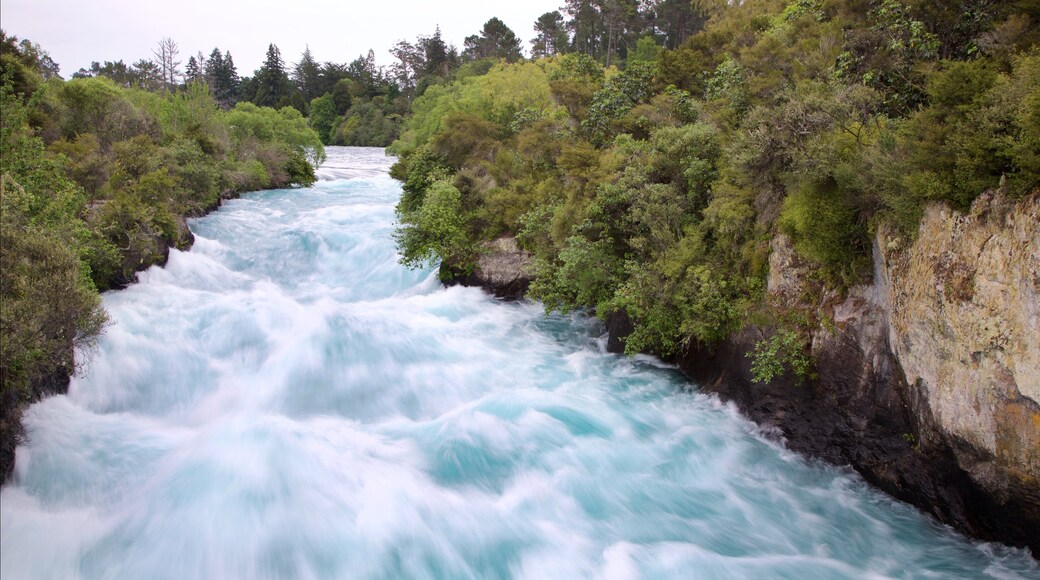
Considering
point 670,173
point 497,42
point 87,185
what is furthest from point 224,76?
point 670,173

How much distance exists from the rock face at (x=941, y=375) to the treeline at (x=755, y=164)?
0.39m

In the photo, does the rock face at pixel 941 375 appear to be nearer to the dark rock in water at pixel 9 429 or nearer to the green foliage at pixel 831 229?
the green foliage at pixel 831 229

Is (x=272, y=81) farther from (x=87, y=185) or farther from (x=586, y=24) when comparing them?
(x=87, y=185)

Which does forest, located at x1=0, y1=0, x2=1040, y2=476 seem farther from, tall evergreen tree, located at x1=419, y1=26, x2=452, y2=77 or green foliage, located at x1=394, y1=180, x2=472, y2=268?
tall evergreen tree, located at x1=419, y1=26, x2=452, y2=77

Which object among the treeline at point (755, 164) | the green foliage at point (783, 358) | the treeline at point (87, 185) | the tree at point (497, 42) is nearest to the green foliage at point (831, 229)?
the treeline at point (755, 164)

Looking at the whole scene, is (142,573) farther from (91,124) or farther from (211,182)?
(91,124)

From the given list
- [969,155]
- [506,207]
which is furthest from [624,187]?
[969,155]

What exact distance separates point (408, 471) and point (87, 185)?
56.0ft

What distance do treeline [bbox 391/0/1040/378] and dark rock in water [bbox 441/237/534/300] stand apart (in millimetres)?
459

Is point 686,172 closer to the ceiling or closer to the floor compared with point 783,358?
closer to the ceiling

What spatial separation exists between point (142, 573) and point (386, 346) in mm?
7271

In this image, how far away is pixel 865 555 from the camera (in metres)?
7.80

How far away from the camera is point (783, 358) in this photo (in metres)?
9.65

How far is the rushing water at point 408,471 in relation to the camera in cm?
762
